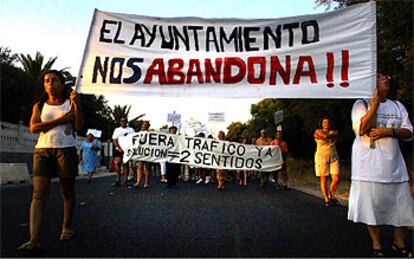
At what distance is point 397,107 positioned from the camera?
5684mm

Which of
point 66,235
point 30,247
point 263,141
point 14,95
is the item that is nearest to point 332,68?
point 66,235

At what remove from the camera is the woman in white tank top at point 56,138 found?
5.78 meters

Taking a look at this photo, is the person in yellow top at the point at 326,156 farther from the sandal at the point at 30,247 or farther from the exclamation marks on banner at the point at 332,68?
the sandal at the point at 30,247

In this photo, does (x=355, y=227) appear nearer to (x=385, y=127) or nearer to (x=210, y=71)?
(x=385, y=127)

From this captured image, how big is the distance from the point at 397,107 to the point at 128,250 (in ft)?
10.7

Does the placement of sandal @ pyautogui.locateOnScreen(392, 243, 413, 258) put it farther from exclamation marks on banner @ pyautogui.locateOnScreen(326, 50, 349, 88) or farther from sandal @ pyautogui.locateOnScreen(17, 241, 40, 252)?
sandal @ pyautogui.locateOnScreen(17, 241, 40, 252)

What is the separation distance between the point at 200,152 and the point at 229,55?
3.93m

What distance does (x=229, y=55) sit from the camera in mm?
6617

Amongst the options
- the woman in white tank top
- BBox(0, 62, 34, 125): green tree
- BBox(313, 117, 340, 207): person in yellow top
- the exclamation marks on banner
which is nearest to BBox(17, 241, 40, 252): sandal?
the woman in white tank top

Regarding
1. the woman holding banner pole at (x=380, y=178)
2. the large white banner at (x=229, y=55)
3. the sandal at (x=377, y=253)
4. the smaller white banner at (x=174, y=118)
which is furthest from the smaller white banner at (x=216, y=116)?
the sandal at (x=377, y=253)

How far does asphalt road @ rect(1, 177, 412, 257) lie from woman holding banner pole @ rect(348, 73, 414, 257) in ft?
1.27

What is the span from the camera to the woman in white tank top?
5777 millimetres

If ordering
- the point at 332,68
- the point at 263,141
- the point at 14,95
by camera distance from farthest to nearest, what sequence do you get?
1. the point at 14,95
2. the point at 263,141
3. the point at 332,68

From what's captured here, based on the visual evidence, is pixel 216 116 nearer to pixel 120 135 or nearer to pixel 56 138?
pixel 120 135
